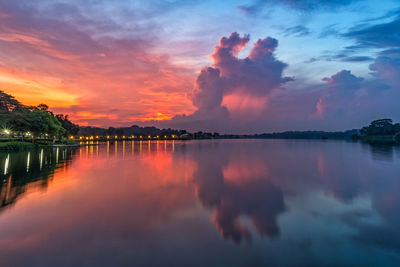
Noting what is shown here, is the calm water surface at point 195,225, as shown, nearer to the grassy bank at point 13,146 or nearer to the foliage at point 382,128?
the grassy bank at point 13,146

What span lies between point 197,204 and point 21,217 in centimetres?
861

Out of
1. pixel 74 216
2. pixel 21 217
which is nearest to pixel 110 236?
pixel 74 216

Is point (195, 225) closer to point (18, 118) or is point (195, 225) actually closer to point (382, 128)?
point (18, 118)

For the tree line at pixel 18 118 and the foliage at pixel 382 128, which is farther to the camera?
the foliage at pixel 382 128

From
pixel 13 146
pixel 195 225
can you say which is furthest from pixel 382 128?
pixel 13 146

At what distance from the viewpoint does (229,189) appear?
→ 16250 millimetres

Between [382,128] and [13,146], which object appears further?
[382,128]

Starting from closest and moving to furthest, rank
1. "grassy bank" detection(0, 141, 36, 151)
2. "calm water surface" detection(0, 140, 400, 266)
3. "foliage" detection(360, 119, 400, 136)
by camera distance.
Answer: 1. "calm water surface" detection(0, 140, 400, 266)
2. "grassy bank" detection(0, 141, 36, 151)
3. "foliage" detection(360, 119, 400, 136)

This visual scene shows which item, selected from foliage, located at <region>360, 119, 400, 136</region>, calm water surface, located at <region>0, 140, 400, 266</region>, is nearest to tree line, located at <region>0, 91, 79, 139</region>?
calm water surface, located at <region>0, 140, 400, 266</region>

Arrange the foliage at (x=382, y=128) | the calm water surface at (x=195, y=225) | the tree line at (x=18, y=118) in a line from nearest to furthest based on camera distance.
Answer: the calm water surface at (x=195, y=225) < the tree line at (x=18, y=118) < the foliage at (x=382, y=128)

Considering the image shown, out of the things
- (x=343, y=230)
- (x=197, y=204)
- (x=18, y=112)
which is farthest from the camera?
(x=18, y=112)

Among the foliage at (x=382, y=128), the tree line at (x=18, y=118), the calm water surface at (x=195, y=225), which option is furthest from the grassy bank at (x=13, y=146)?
the foliage at (x=382, y=128)

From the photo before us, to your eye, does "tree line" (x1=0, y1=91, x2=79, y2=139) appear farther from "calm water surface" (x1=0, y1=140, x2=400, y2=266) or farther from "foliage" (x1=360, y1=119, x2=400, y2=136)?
"foliage" (x1=360, y1=119, x2=400, y2=136)

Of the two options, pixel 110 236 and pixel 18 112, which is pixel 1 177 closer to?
pixel 110 236
